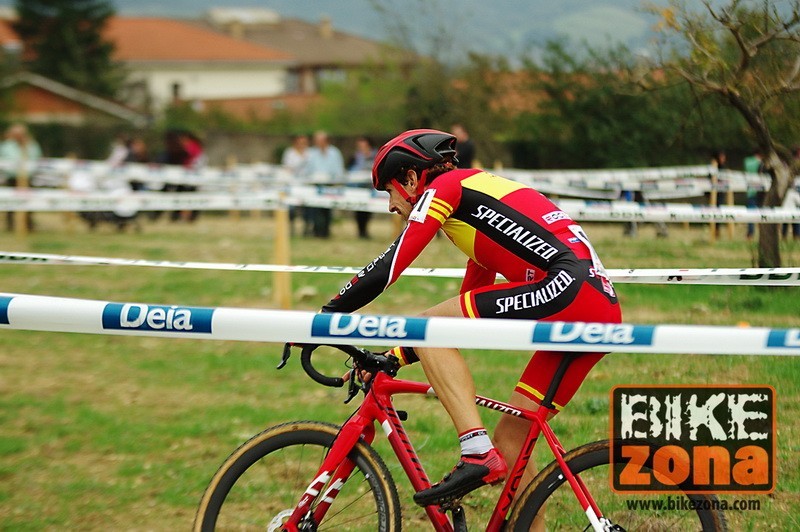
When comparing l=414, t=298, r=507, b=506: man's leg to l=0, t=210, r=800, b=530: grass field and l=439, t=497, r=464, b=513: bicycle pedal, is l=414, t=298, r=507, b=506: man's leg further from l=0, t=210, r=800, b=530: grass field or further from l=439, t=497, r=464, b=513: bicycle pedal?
l=0, t=210, r=800, b=530: grass field

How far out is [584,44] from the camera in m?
20.5

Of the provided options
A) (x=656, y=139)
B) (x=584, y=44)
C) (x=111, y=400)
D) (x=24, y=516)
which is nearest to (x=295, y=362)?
(x=111, y=400)

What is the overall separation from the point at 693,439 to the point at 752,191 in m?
10.8

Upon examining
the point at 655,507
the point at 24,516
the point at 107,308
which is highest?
the point at 107,308

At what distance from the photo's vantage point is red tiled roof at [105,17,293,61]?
100 m

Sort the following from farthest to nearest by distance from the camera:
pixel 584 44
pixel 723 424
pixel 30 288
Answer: pixel 584 44 → pixel 30 288 → pixel 723 424

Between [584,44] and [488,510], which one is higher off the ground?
[584,44]

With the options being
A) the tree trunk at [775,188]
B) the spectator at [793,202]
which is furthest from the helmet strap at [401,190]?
the spectator at [793,202]

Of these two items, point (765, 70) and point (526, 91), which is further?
point (526, 91)

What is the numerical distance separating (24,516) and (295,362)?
143 inches

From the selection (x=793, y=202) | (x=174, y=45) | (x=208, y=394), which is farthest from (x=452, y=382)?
(x=174, y=45)

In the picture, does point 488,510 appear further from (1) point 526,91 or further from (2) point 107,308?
(1) point 526,91

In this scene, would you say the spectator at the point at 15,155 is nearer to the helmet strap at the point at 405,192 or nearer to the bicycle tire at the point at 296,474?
the bicycle tire at the point at 296,474

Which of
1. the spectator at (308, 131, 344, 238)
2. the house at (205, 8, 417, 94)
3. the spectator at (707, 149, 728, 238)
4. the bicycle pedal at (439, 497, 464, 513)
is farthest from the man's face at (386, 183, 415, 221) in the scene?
the house at (205, 8, 417, 94)
